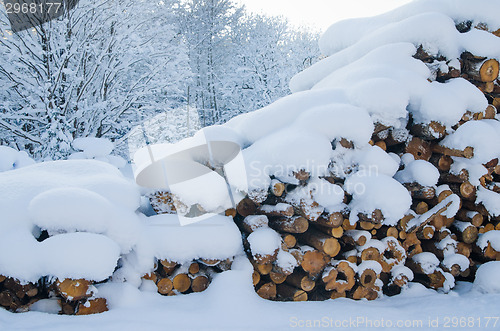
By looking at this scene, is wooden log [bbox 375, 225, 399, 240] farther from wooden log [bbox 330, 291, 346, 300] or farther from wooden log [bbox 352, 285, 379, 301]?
wooden log [bbox 330, 291, 346, 300]

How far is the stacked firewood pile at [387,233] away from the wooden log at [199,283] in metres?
0.37

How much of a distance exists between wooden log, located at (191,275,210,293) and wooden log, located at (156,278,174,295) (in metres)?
0.17

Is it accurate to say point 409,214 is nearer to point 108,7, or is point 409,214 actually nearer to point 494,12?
point 494,12

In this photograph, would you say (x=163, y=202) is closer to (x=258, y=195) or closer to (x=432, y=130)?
(x=258, y=195)

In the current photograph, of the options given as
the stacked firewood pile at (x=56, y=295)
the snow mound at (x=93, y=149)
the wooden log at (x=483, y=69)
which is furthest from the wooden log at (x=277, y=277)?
the snow mound at (x=93, y=149)

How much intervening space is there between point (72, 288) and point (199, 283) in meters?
0.83

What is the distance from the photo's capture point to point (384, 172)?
8.11 ft

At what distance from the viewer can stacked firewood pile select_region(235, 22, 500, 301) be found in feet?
7.45

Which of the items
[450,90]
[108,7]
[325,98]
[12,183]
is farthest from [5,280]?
[108,7]

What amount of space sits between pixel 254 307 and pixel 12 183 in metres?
1.89

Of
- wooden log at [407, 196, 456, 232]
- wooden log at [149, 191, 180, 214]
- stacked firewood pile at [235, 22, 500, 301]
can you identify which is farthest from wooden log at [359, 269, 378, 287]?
wooden log at [149, 191, 180, 214]

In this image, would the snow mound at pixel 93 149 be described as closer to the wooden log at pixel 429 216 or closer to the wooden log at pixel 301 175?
the wooden log at pixel 301 175

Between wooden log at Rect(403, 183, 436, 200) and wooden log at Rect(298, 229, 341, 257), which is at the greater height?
wooden log at Rect(403, 183, 436, 200)

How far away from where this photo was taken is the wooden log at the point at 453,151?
8.27 feet
